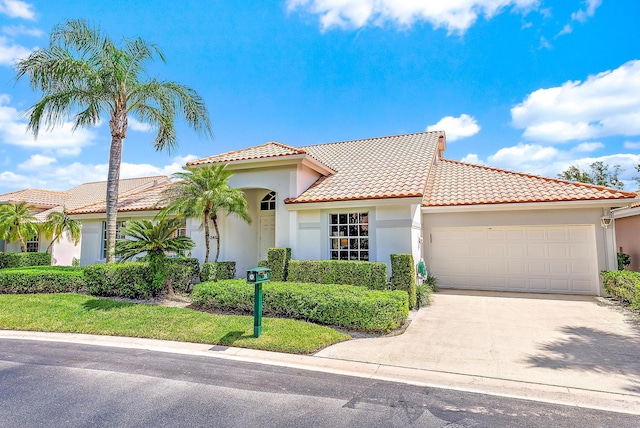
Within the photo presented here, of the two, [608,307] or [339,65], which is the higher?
[339,65]

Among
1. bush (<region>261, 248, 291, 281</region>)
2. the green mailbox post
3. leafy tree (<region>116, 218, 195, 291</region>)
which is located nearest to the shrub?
bush (<region>261, 248, 291, 281</region>)

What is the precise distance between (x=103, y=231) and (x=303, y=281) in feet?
38.4

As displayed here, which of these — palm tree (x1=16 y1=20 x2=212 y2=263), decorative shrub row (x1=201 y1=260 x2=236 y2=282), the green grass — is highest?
palm tree (x1=16 y1=20 x2=212 y2=263)

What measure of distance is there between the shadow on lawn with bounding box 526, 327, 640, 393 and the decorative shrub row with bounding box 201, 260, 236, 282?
9425mm

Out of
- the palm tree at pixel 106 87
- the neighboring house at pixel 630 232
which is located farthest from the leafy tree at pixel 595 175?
the palm tree at pixel 106 87

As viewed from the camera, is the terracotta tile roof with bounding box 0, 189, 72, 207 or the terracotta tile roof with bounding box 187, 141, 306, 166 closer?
the terracotta tile roof with bounding box 187, 141, 306, 166

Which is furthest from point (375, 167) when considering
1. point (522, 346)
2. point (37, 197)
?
point (37, 197)

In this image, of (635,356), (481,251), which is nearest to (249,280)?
(635,356)

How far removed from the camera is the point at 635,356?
607cm

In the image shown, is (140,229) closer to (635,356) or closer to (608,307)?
(635,356)

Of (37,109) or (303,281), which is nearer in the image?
(303,281)

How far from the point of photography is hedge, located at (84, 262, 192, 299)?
10.8 metres

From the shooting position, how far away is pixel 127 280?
10.9m

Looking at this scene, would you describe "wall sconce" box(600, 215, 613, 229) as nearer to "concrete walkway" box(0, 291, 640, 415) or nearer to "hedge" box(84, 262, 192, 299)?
"concrete walkway" box(0, 291, 640, 415)
